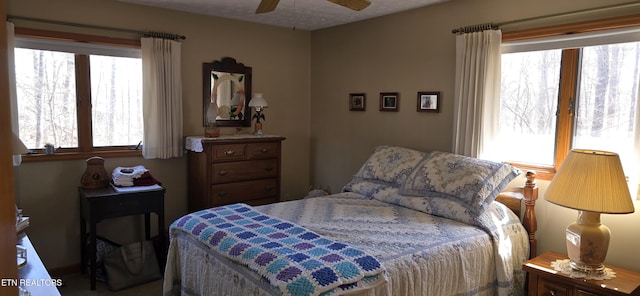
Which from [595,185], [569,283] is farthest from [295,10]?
[569,283]

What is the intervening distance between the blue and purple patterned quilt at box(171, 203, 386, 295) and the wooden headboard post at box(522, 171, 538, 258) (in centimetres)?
148

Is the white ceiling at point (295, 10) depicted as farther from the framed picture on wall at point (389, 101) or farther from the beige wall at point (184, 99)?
the framed picture on wall at point (389, 101)

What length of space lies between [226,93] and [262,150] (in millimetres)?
747

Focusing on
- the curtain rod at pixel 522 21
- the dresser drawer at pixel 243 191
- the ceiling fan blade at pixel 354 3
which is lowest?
the dresser drawer at pixel 243 191

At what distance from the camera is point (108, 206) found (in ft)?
10.9

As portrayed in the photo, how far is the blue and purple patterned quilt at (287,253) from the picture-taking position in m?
1.88

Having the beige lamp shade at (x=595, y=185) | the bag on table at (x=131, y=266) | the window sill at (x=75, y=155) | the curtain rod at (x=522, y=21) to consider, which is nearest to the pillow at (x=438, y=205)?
the beige lamp shade at (x=595, y=185)

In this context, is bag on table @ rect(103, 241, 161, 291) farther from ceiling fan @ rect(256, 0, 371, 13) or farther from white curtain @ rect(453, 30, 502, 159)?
white curtain @ rect(453, 30, 502, 159)

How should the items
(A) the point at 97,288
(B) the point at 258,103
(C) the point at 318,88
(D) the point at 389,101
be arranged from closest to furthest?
(A) the point at 97,288
(D) the point at 389,101
(B) the point at 258,103
(C) the point at 318,88

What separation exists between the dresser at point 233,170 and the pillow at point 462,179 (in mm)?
1482

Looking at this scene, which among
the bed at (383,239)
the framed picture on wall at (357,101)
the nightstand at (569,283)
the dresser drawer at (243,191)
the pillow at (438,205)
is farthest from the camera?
the framed picture on wall at (357,101)

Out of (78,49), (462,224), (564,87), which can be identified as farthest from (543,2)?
(78,49)

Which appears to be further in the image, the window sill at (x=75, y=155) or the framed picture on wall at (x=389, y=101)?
the framed picture on wall at (x=389, y=101)

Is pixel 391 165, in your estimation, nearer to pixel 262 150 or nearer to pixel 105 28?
pixel 262 150
